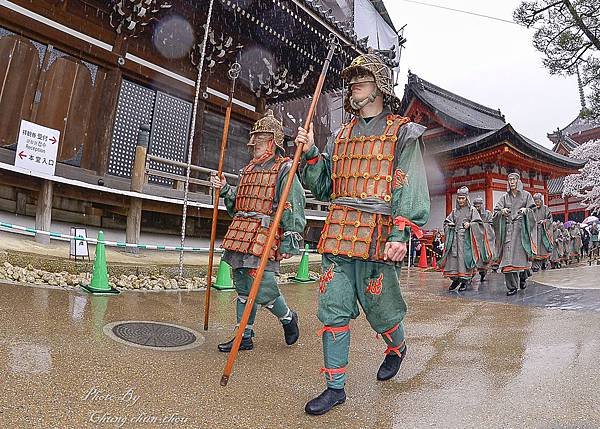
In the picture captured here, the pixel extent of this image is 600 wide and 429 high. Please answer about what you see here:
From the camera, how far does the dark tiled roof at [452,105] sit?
22.4 m

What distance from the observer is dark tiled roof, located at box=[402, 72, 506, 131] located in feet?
73.4

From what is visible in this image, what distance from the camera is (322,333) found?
9.37 feet

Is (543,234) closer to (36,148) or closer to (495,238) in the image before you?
(495,238)

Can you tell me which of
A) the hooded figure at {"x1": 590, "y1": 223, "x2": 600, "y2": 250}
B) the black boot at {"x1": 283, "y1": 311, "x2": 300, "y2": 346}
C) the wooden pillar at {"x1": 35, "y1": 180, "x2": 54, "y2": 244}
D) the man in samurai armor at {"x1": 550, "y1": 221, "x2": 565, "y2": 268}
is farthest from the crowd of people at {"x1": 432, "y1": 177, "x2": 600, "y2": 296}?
the hooded figure at {"x1": 590, "y1": 223, "x2": 600, "y2": 250}

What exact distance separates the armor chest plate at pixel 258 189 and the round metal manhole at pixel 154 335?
4.11ft

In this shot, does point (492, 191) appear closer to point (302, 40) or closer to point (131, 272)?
point (302, 40)

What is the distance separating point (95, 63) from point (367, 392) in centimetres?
856

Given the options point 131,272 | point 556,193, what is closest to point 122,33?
point 131,272

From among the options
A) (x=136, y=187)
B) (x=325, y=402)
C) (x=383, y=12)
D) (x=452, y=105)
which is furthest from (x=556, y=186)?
(x=325, y=402)

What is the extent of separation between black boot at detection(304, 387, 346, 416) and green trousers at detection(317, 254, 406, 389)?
0.15 ft

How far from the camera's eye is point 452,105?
2573cm

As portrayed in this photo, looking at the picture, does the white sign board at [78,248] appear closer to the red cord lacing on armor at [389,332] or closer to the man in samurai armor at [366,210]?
the man in samurai armor at [366,210]

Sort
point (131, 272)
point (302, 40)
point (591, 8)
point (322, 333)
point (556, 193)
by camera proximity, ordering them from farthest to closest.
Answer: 1. point (556, 193)
2. point (302, 40)
3. point (591, 8)
4. point (131, 272)
5. point (322, 333)

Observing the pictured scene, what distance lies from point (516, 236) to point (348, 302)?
6695 mm
